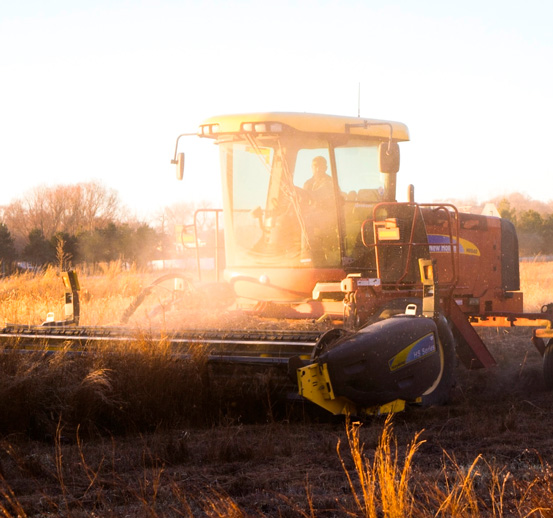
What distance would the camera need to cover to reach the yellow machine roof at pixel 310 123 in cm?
854

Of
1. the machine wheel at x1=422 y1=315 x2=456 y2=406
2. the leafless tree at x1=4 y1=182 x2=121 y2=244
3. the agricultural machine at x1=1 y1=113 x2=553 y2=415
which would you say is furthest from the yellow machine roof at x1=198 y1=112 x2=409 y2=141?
the leafless tree at x1=4 y1=182 x2=121 y2=244

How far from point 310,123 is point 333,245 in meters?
1.36

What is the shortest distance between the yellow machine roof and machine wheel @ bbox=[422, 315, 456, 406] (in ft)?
7.79

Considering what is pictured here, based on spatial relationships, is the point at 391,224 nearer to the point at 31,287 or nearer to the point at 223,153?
the point at 223,153

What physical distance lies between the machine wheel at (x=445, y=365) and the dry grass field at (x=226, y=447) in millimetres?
148

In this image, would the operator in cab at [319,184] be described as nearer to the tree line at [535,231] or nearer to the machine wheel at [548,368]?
the machine wheel at [548,368]

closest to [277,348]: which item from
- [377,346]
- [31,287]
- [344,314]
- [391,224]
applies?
[377,346]

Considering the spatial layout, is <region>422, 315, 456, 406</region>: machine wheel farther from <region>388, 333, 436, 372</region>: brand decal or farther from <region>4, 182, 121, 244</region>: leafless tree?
<region>4, 182, 121, 244</region>: leafless tree

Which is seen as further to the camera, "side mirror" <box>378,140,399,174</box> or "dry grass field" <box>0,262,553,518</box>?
"side mirror" <box>378,140,399,174</box>

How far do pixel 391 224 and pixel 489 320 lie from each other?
247cm

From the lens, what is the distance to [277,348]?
21.0 ft

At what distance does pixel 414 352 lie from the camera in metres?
6.24

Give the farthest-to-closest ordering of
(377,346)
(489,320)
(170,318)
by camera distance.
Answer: (489,320)
(170,318)
(377,346)

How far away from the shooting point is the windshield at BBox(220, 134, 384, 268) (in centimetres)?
859
